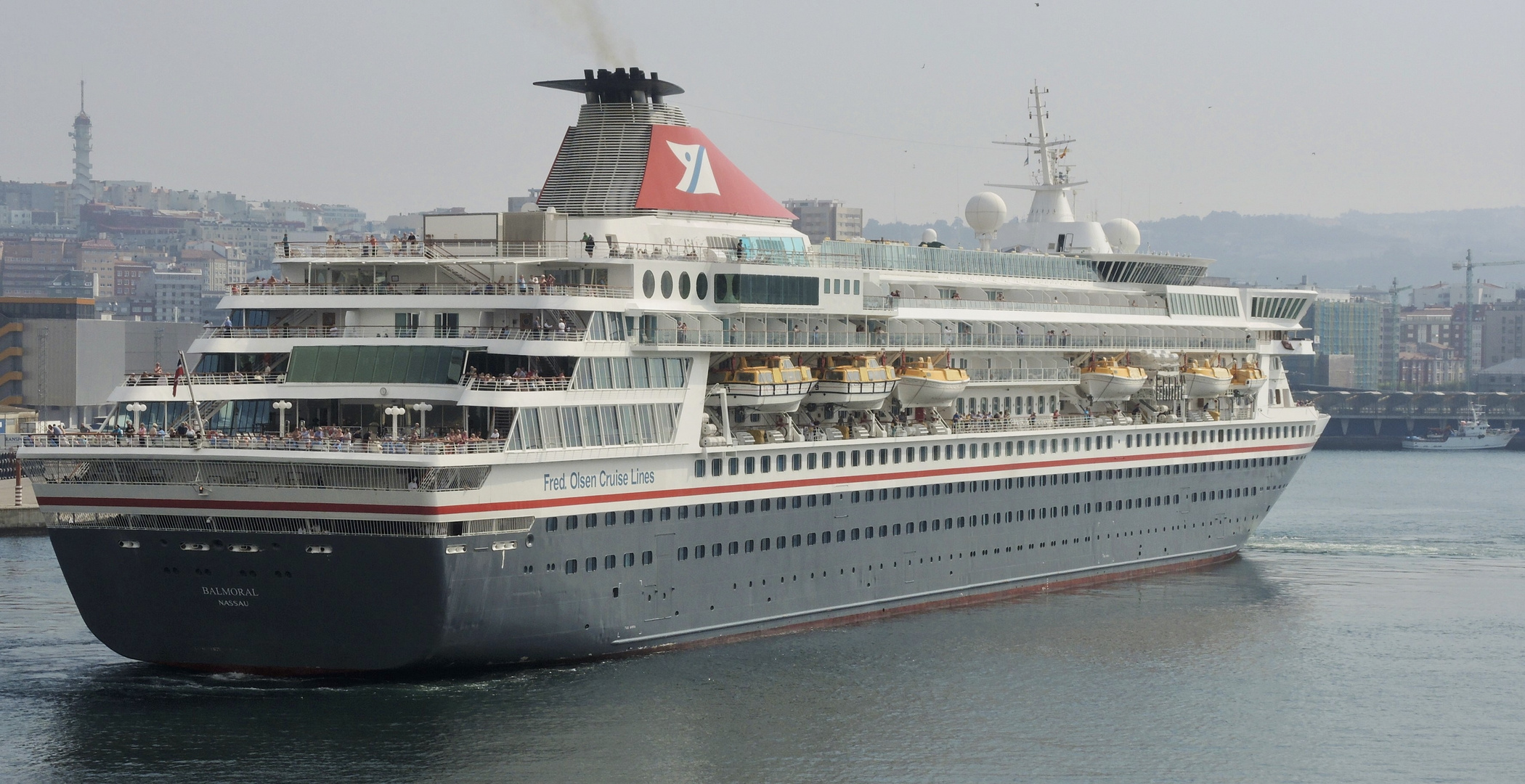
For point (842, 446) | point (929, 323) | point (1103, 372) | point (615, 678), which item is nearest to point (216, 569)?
point (615, 678)

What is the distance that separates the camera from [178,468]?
32250mm

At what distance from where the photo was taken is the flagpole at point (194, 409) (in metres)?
32.4

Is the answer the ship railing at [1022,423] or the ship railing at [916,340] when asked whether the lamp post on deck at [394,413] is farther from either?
the ship railing at [1022,423]

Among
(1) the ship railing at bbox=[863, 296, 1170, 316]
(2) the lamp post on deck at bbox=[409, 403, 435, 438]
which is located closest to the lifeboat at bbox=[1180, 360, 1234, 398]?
(1) the ship railing at bbox=[863, 296, 1170, 316]

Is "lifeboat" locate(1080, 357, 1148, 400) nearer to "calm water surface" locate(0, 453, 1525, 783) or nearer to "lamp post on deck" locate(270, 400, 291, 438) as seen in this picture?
"calm water surface" locate(0, 453, 1525, 783)

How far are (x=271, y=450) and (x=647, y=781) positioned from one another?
8942 millimetres

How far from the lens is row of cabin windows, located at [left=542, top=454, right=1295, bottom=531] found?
34781mm

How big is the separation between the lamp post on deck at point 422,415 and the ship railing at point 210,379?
318 centimetres

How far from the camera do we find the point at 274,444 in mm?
32031

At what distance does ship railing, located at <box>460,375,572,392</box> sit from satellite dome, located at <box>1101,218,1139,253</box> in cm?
2671

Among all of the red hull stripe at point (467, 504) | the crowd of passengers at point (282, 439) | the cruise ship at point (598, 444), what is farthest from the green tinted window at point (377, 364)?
the red hull stripe at point (467, 504)

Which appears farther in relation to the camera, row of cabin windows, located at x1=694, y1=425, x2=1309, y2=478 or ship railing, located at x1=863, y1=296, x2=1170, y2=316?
ship railing, located at x1=863, y1=296, x2=1170, y2=316

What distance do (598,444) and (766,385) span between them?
4.94 m

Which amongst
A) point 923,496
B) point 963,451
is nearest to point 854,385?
point 923,496
